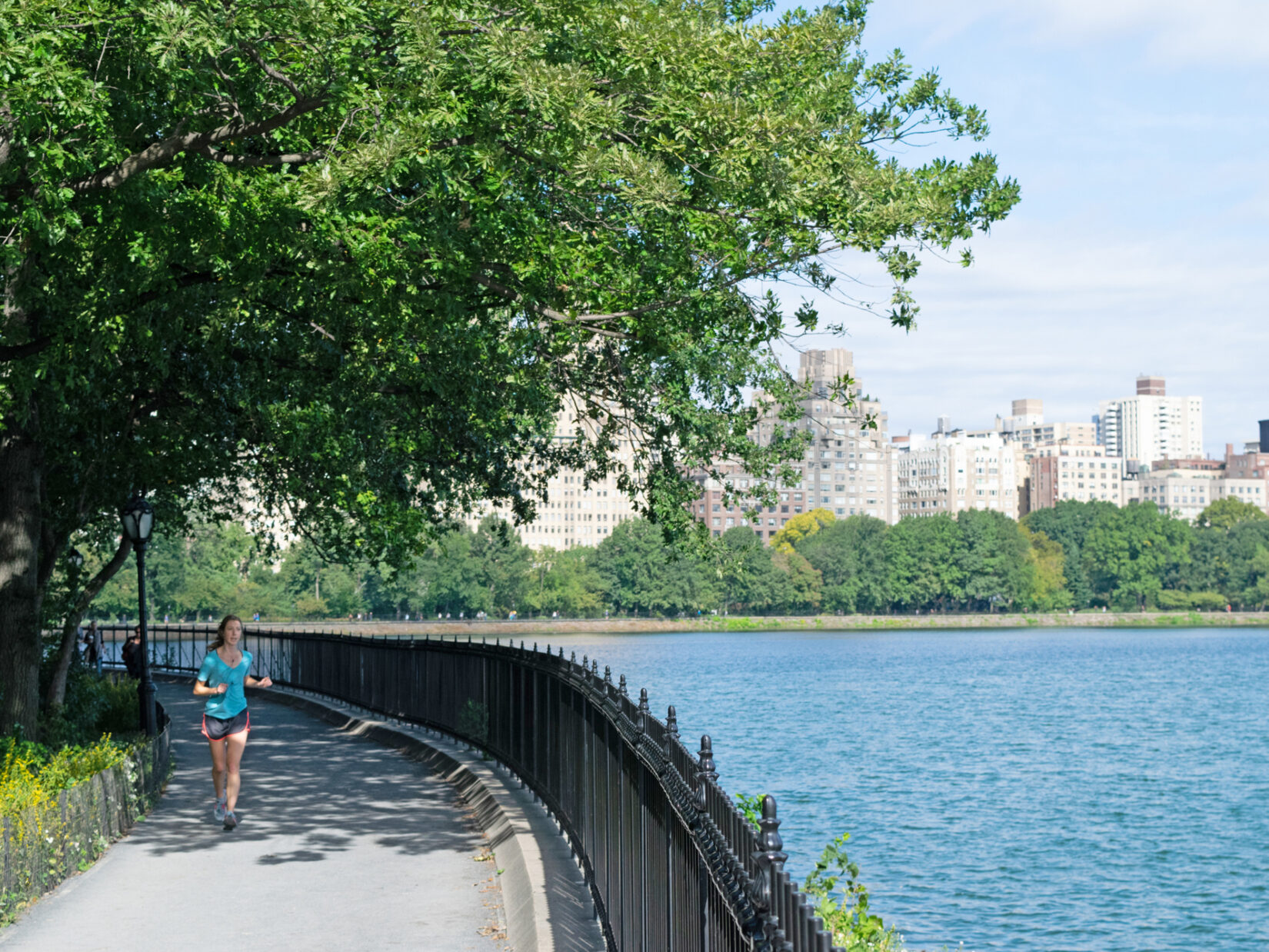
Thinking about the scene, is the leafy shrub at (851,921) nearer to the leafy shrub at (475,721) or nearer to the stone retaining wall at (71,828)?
the leafy shrub at (475,721)

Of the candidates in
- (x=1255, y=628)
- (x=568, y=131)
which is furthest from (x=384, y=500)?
(x=1255, y=628)

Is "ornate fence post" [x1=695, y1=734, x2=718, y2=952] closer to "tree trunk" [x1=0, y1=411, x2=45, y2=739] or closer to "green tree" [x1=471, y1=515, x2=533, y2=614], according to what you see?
"tree trunk" [x1=0, y1=411, x2=45, y2=739]

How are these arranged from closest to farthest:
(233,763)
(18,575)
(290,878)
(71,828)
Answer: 1. (290,878)
2. (71,828)
3. (233,763)
4. (18,575)

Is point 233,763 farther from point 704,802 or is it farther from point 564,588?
point 564,588

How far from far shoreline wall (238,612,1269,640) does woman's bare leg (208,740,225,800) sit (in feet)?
388

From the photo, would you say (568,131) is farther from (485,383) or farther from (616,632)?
(616,632)

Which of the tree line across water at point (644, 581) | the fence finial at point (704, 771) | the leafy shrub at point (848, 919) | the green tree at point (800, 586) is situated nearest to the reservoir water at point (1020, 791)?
the leafy shrub at point (848, 919)

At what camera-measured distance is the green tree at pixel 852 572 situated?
186750 mm

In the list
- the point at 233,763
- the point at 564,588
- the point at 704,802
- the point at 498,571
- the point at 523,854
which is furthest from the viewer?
the point at 564,588

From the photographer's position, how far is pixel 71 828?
35.1 ft

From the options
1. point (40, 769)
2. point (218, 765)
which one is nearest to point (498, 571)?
point (218, 765)

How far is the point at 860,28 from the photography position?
16594mm

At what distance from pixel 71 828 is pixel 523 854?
11.0 ft

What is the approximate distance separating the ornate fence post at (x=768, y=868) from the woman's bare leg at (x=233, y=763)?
9.21 meters
